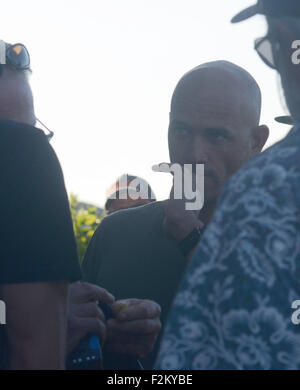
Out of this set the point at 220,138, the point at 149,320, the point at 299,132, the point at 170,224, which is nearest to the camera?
the point at 299,132

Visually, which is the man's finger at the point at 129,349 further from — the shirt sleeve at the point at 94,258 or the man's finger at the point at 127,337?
the shirt sleeve at the point at 94,258

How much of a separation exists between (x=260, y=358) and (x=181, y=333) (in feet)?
0.59

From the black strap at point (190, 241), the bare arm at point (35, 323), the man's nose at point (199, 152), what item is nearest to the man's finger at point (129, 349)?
the black strap at point (190, 241)

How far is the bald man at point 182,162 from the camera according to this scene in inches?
126

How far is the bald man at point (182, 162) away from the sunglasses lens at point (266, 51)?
3.72 feet

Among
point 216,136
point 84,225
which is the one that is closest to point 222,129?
point 216,136

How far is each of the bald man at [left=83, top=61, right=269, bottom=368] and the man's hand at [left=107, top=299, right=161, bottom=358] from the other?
57cm

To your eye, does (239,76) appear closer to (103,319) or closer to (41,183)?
(103,319)

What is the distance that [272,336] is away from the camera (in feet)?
4.88

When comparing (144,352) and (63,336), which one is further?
(144,352)

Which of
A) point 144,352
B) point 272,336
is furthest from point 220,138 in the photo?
point 272,336

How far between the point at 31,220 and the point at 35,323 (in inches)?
9.6

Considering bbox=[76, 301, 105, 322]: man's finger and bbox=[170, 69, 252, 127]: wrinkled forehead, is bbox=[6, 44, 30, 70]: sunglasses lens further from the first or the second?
bbox=[170, 69, 252, 127]: wrinkled forehead
